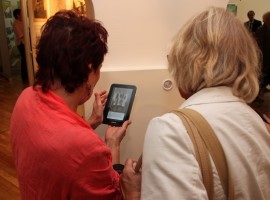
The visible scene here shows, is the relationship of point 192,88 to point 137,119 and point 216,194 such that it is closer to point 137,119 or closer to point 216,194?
point 216,194

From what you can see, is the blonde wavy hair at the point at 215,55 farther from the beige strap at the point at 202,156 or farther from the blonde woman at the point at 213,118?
the beige strap at the point at 202,156

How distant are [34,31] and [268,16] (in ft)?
7.54

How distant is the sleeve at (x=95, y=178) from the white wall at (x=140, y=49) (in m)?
0.70

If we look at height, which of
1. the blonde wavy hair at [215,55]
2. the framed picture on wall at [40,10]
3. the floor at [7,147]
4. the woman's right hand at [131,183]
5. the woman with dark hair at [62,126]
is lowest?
the floor at [7,147]

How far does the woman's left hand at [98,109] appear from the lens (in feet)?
4.92

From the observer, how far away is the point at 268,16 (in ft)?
8.14

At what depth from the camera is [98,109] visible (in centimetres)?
154

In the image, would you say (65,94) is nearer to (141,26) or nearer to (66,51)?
(66,51)

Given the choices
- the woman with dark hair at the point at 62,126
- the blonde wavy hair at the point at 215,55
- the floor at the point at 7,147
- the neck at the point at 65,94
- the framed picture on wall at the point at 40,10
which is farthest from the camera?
the framed picture on wall at the point at 40,10

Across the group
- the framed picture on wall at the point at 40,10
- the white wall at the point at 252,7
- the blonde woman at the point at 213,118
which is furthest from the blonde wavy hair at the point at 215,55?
the framed picture on wall at the point at 40,10

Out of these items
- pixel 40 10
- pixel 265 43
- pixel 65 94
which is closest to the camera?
pixel 65 94

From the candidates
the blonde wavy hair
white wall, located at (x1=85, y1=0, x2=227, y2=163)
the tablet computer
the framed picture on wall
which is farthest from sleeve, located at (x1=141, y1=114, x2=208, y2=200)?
the framed picture on wall

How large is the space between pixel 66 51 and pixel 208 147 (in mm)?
538

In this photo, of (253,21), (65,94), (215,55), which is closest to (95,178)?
(65,94)
